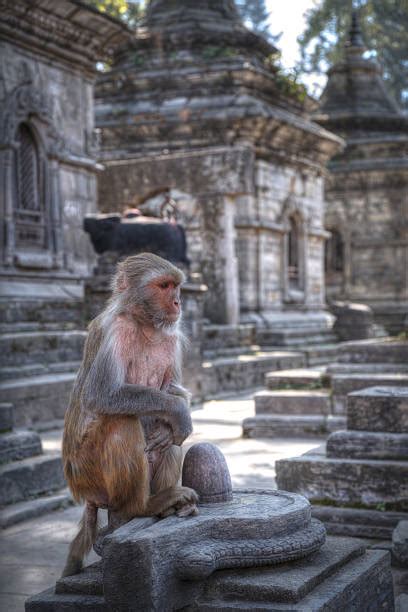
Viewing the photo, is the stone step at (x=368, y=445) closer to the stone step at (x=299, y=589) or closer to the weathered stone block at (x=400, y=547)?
the weathered stone block at (x=400, y=547)

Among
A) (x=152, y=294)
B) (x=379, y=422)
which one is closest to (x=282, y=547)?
(x=152, y=294)

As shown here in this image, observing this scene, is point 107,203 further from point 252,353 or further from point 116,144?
point 252,353

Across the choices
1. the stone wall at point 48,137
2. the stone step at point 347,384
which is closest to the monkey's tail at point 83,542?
the stone step at point 347,384

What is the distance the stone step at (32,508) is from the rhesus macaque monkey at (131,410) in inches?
85.1

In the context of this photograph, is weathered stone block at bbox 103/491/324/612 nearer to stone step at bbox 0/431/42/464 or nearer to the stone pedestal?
the stone pedestal

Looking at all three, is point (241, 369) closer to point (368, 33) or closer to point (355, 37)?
point (355, 37)

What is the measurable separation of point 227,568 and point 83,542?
2.54ft

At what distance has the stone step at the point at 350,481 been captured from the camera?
18.9 ft

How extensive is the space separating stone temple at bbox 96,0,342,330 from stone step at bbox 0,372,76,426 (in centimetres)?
670

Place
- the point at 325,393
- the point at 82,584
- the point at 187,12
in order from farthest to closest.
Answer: the point at 187,12
the point at 325,393
the point at 82,584

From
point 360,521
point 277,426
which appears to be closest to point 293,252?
point 277,426

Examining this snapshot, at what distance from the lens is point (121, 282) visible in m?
4.22

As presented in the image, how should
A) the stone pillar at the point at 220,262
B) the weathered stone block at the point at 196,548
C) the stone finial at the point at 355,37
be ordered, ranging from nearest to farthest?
the weathered stone block at the point at 196,548, the stone pillar at the point at 220,262, the stone finial at the point at 355,37

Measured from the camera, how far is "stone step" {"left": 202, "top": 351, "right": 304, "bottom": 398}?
14.0 m
